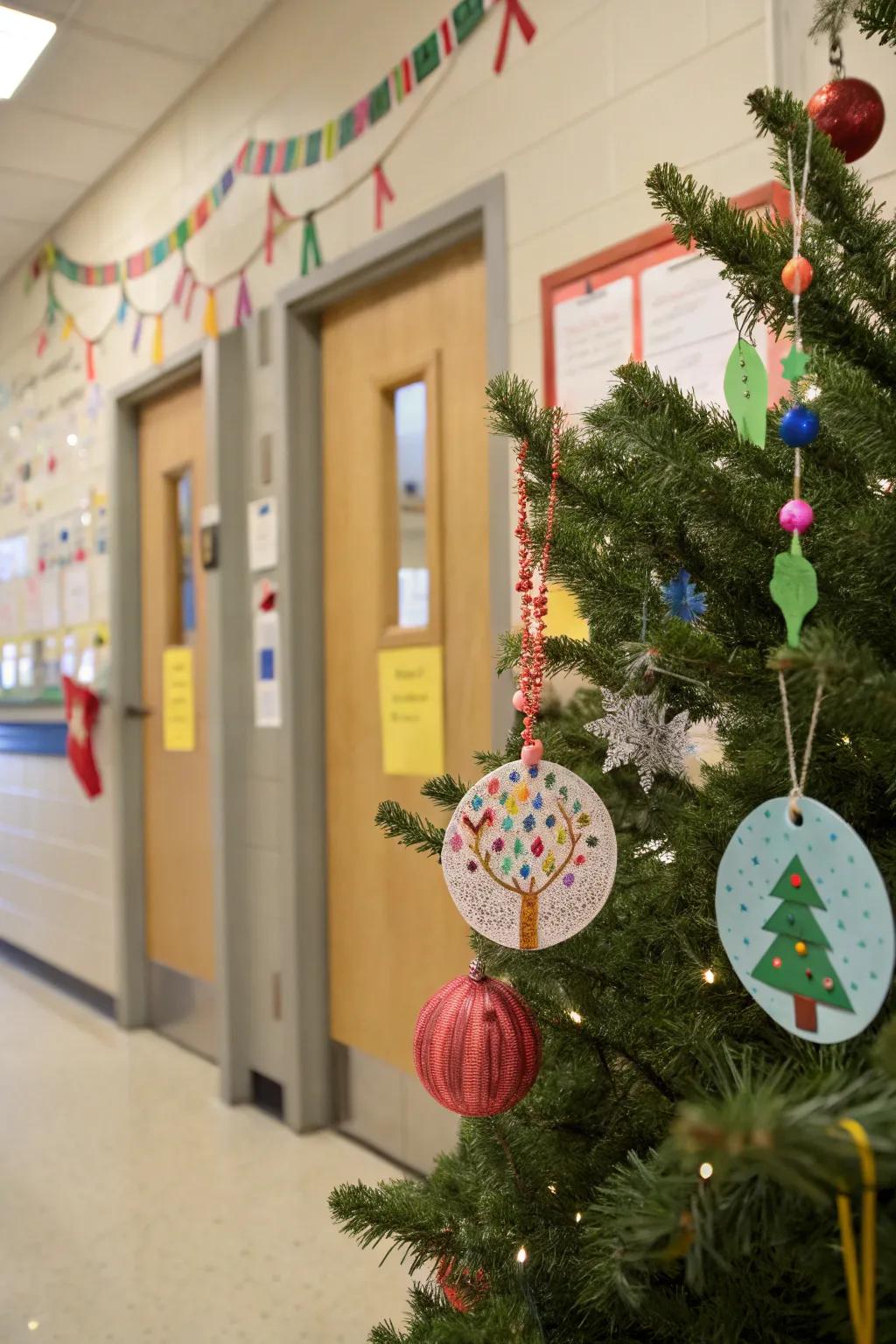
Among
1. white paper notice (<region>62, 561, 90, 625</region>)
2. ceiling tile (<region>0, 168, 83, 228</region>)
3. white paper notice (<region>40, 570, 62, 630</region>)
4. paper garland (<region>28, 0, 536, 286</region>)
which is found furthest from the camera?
white paper notice (<region>40, 570, 62, 630</region>)

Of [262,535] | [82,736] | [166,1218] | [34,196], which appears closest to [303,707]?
[262,535]

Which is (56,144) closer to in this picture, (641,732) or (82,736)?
(82,736)

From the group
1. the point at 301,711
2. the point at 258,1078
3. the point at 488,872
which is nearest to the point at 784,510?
the point at 488,872

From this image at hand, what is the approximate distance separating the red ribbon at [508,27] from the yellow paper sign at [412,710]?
3.64 ft

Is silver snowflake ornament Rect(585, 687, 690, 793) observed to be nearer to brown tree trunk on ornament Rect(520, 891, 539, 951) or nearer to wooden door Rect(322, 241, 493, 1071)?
brown tree trunk on ornament Rect(520, 891, 539, 951)

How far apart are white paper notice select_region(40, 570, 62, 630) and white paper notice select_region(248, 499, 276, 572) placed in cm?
139

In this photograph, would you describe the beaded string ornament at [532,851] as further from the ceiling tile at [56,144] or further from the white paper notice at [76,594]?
the white paper notice at [76,594]

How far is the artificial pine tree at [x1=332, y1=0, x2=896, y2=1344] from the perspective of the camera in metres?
0.49

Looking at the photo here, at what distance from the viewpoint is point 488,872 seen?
693mm

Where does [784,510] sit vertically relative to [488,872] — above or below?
above

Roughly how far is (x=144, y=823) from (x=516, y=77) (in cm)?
239

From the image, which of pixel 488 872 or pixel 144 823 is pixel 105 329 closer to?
pixel 144 823

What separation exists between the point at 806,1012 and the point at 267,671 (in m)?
2.23

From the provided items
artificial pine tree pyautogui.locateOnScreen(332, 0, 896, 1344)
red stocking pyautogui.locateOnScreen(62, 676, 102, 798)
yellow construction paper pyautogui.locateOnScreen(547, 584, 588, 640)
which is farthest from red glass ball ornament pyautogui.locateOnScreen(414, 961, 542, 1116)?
red stocking pyautogui.locateOnScreen(62, 676, 102, 798)
